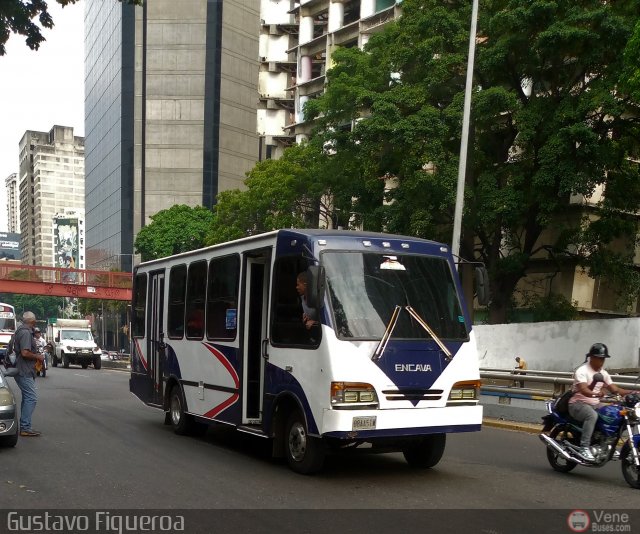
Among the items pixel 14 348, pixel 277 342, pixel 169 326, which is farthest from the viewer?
pixel 169 326

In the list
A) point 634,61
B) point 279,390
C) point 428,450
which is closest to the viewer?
point 279,390

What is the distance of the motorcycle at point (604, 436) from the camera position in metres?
8.51

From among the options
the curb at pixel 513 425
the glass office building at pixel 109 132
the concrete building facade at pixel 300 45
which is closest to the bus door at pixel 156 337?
the curb at pixel 513 425

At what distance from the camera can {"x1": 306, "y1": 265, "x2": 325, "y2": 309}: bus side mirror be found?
8391 millimetres

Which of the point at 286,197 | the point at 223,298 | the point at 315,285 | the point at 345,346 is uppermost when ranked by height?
the point at 286,197

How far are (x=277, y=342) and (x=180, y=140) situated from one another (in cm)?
8436

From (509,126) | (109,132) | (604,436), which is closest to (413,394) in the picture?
(604,436)

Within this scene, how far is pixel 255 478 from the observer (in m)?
Answer: 8.86

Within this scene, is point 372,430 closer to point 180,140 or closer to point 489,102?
point 489,102

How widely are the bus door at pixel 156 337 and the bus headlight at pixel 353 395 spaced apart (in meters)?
5.89

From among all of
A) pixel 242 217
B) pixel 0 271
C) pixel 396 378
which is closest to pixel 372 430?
pixel 396 378

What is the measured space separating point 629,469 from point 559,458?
126cm

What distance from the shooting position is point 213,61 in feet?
302

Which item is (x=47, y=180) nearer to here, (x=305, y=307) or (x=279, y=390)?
(x=279, y=390)
